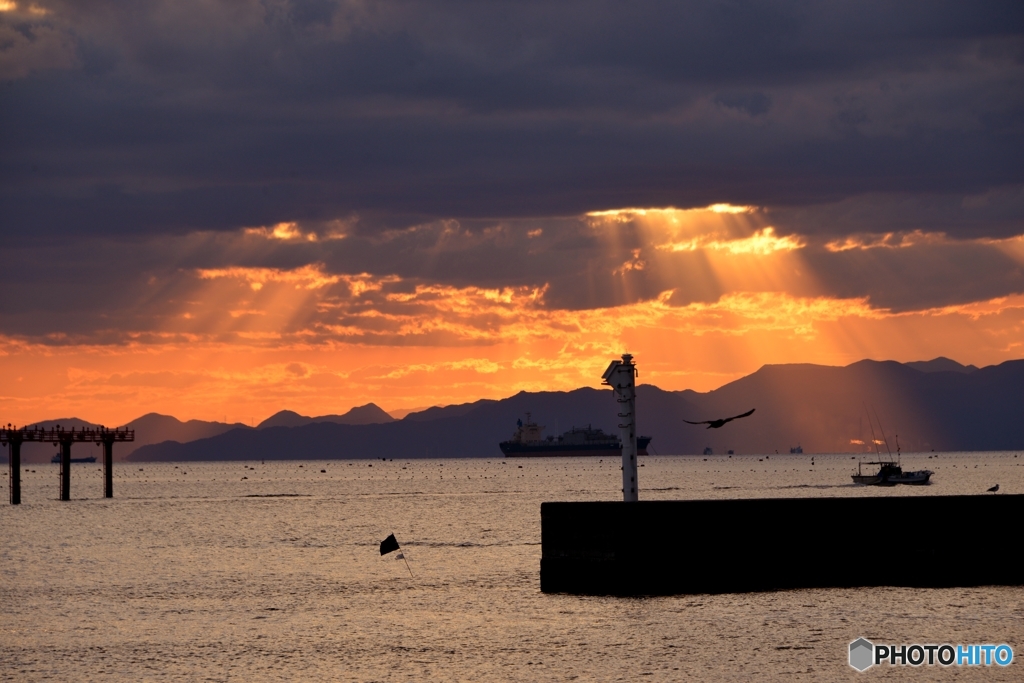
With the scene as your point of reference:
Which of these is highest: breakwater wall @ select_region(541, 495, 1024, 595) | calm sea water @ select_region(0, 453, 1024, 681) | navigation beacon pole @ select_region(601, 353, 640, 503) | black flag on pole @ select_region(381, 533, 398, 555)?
navigation beacon pole @ select_region(601, 353, 640, 503)

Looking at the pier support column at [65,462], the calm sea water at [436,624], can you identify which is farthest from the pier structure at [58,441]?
the calm sea water at [436,624]

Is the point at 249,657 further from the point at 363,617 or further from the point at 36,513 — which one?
the point at 36,513

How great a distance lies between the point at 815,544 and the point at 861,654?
26.0ft

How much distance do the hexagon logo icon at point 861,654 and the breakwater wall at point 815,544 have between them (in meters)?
6.44

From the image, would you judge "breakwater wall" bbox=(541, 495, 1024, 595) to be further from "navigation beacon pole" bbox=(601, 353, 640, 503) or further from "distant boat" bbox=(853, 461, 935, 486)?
"distant boat" bbox=(853, 461, 935, 486)

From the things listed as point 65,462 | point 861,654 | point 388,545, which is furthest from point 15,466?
point 861,654

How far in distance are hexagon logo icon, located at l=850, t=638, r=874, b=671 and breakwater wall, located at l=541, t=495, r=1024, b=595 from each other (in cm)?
644

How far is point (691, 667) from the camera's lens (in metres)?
22.7

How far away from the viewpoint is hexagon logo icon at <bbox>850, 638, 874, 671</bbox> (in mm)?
22375

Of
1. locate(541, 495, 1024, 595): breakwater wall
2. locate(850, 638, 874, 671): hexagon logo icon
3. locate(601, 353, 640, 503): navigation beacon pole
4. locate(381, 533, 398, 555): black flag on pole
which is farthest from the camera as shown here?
locate(381, 533, 398, 555): black flag on pole

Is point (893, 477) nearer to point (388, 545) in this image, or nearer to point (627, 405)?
point (388, 545)

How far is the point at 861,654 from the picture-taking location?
23391mm

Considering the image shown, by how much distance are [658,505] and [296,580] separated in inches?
630

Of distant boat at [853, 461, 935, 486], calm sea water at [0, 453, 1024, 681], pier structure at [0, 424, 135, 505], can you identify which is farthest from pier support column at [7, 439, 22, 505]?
distant boat at [853, 461, 935, 486]
